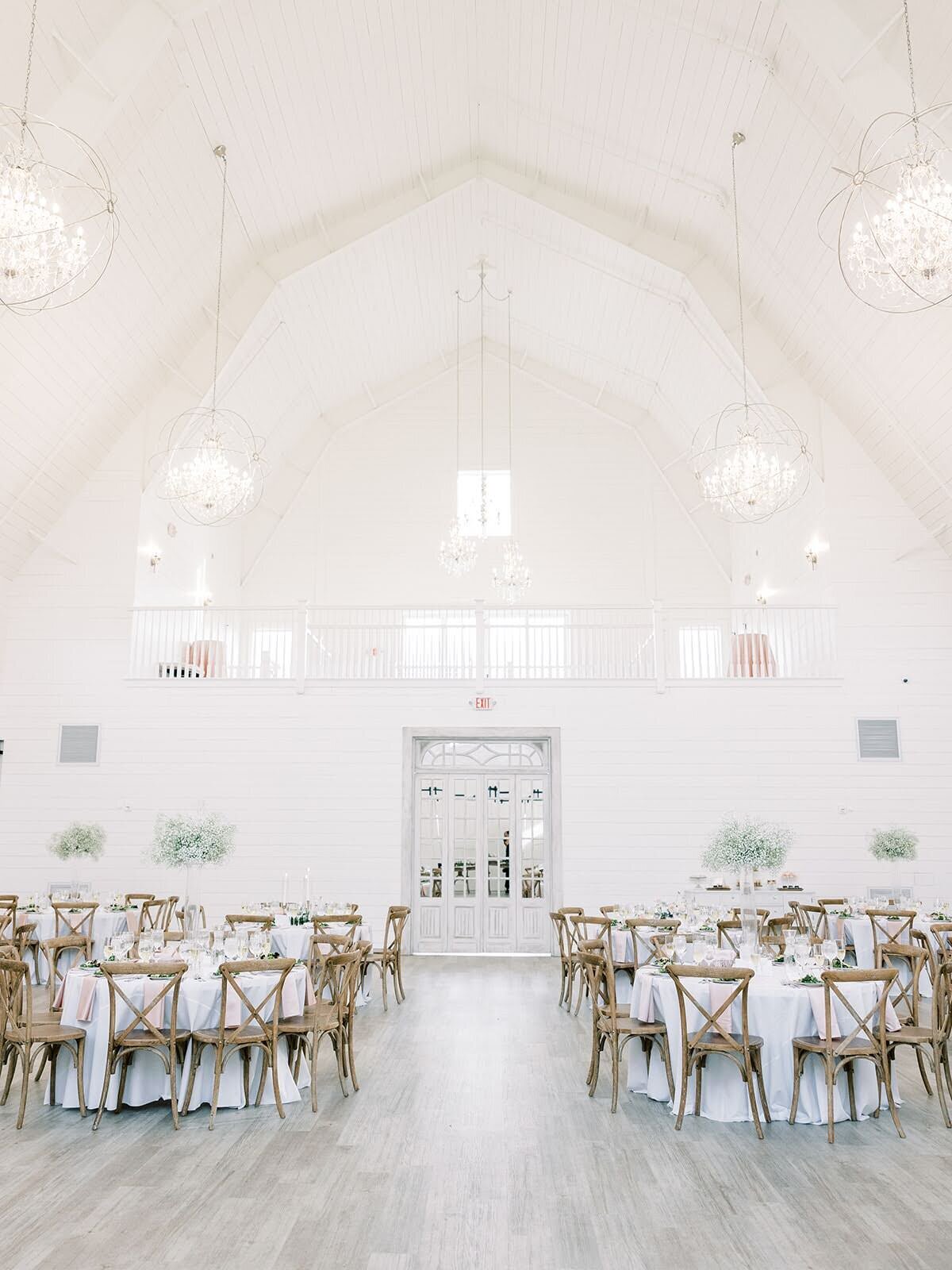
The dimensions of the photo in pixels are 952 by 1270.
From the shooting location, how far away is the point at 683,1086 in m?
5.13

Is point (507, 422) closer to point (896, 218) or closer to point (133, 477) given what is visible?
point (133, 477)

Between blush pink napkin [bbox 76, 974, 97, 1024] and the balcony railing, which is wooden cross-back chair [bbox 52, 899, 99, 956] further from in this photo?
blush pink napkin [bbox 76, 974, 97, 1024]

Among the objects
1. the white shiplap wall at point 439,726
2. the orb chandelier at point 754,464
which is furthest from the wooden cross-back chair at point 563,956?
the orb chandelier at point 754,464

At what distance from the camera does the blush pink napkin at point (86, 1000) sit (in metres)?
5.29

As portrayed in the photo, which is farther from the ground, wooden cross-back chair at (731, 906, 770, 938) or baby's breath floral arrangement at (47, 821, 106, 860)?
baby's breath floral arrangement at (47, 821, 106, 860)

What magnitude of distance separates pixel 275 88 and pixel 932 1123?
10.2 m

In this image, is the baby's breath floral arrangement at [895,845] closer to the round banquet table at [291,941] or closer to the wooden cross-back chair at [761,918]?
the wooden cross-back chair at [761,918]

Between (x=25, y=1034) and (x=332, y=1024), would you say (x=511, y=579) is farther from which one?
(x=25, y=1034)

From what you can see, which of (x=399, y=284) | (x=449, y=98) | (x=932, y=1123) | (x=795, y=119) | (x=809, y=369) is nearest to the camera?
(x=932, y=1123)

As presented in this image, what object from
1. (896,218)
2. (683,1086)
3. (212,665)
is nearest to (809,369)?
(896,218)

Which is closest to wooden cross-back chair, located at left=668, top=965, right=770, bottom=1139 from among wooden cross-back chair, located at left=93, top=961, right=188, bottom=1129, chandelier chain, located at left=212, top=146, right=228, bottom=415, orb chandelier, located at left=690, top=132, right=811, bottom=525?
wooden cross-back chair, located at left=93, top=961, right=188, bottom=1129

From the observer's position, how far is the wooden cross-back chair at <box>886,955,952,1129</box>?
5129 mm

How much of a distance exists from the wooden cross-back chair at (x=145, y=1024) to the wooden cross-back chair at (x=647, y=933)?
370 cm

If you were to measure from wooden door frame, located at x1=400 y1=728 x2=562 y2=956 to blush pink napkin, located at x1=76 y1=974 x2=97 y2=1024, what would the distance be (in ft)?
21.3
